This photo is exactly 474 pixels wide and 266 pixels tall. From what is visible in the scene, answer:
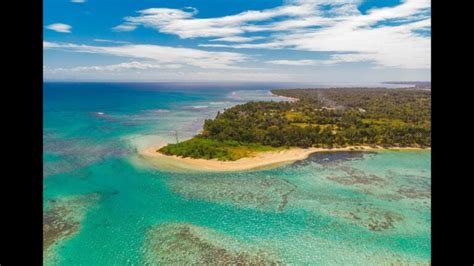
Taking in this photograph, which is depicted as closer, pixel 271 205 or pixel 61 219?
pixel 61 219

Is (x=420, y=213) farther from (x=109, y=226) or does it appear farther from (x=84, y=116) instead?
(x=84, y=116)

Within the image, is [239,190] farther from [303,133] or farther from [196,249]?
[303,133]

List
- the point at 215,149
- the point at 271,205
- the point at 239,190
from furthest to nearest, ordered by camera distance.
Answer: the point at 215,149 → the point at 239,190 → the point at 271,205

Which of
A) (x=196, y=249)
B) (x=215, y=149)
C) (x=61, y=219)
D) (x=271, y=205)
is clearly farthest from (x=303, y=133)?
(x=61, y=219)

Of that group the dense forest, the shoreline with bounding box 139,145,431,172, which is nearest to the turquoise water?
A: the shoreline with bounding box 139,145,431,172
